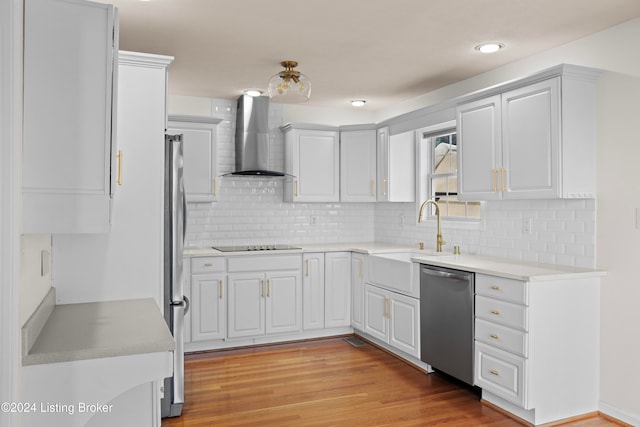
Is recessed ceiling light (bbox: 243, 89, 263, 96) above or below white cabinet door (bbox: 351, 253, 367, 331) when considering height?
above

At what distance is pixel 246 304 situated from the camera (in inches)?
187

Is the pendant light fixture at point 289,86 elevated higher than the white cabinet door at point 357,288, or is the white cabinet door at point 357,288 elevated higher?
the pendant light fixture at point 289,86

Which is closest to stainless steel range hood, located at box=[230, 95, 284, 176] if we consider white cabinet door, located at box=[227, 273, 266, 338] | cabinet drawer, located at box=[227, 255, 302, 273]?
cabinet drawer, located at box=[227, 255, 302, 273]

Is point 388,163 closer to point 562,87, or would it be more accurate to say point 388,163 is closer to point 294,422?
point 562,87

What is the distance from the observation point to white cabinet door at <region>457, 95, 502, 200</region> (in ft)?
12.0

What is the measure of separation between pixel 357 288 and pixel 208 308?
150 centimetres

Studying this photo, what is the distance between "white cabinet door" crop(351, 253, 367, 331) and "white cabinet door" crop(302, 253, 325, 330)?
33 cm

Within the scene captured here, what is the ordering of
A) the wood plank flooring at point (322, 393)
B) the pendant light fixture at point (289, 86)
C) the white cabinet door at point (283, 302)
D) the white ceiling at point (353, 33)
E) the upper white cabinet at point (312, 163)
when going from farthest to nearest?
the upper white cabinet at point (312, 163) < the white cabinet door at point (283, 302) < the pendant light fixture at point (289, 86) < the wood plank flooring at point (322, 393) < the white ceiling at point (353, 33)

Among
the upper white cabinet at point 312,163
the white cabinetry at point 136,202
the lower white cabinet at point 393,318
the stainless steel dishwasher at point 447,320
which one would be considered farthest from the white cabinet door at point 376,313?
the white cabinetry at point 136,202

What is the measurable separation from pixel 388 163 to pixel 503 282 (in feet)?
7.54

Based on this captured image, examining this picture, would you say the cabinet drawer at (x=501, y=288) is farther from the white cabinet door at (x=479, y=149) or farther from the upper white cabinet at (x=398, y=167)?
the upper white cabinet at (x=398, y=167)

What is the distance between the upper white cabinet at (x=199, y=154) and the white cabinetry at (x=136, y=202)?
7.33 feet

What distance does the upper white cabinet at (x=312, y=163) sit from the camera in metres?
5.35

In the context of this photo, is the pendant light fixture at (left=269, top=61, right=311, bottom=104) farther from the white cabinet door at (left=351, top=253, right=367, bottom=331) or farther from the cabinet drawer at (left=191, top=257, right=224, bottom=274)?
the white cabinet door at (left=351, top=253, right=367, bottom=331)
